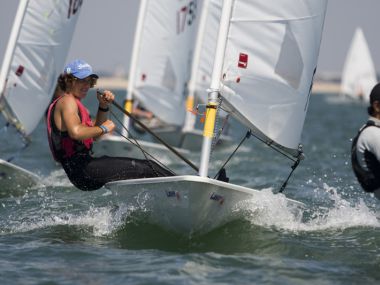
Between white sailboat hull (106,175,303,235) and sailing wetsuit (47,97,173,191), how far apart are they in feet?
0.63

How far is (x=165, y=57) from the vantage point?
45.5 ft

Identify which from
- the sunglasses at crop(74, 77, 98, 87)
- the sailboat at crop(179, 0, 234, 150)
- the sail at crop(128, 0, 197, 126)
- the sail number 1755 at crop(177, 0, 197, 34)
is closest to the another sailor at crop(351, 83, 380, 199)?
the sunglasses at crop(74, 77, 98, 87)

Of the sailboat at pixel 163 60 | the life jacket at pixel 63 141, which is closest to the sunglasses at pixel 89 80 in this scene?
the life jacket at pixel 63 141

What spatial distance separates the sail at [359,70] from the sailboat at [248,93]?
2930 cm

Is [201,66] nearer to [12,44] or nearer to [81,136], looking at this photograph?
[12,44]

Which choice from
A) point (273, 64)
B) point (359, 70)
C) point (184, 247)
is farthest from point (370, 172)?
point (359, 70)

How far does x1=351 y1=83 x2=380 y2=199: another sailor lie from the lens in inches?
203

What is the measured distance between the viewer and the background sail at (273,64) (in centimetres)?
579

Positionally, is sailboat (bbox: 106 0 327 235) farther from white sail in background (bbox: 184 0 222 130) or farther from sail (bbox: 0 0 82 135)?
white sail in background (bbox: 184 0 222 130)

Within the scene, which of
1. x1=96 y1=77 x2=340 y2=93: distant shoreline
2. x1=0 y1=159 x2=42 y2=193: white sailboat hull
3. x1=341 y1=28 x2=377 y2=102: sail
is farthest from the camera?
x1=96 y1=77 x2=340 y2=93: distant shoreline

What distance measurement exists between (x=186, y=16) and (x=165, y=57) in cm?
98

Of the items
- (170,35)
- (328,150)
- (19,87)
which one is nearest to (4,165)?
(19,87)

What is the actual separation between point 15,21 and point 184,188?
173 inches

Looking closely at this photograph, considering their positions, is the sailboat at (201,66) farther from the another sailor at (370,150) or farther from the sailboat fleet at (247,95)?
the another sailor at (370,150)
